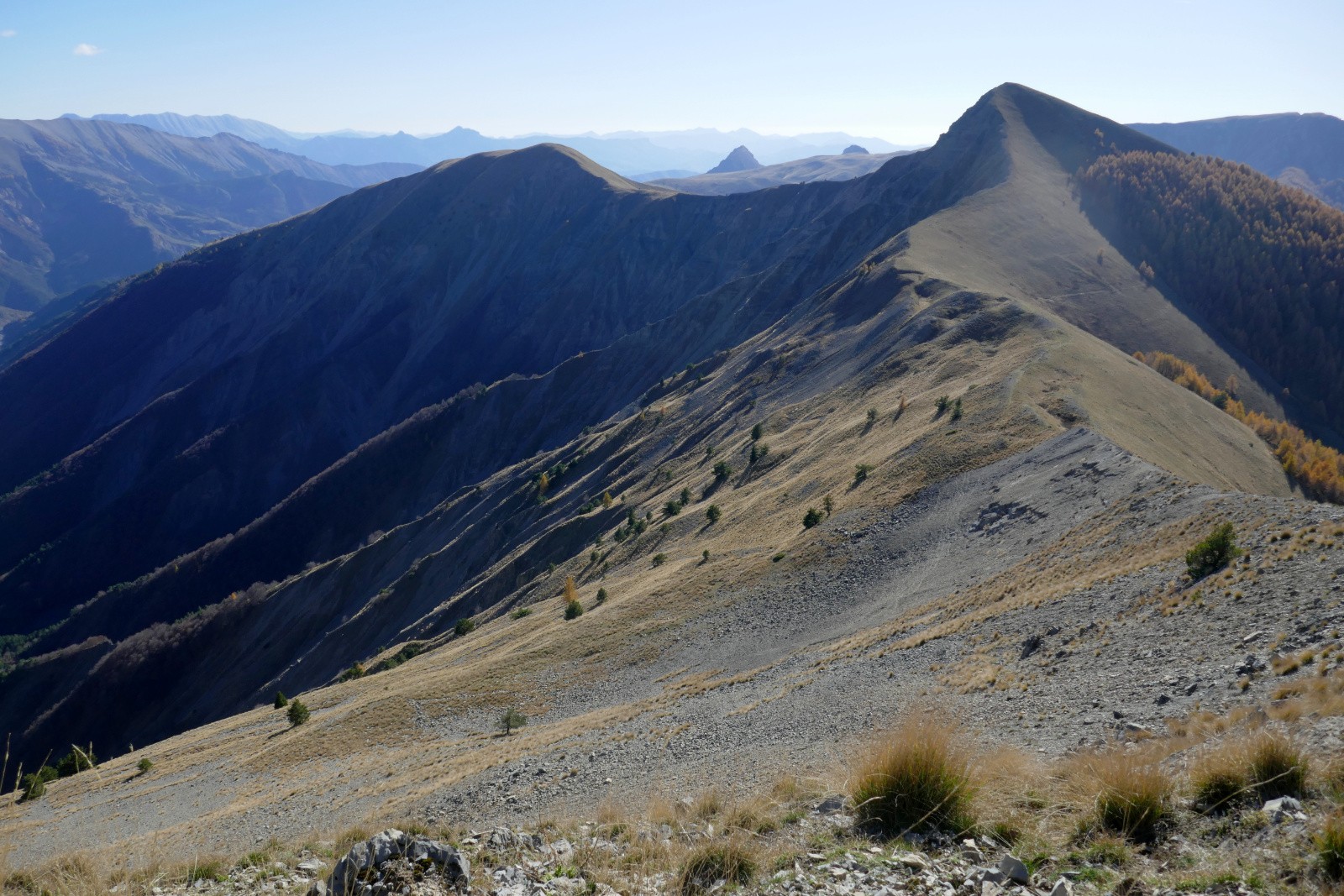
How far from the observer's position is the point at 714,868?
7.74 m

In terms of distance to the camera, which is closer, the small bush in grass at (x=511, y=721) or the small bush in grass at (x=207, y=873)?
the small bush in grass at (x=207, y=873)

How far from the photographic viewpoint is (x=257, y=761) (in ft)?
99.1

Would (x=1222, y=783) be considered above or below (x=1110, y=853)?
above

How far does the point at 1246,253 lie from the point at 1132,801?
118670 millimetres

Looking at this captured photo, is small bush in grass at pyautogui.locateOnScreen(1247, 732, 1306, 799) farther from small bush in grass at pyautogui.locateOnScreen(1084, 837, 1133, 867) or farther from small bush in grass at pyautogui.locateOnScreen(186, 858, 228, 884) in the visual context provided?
small bush in grass at pyautogui.locateOnScreen(186, 858, 228, 884)

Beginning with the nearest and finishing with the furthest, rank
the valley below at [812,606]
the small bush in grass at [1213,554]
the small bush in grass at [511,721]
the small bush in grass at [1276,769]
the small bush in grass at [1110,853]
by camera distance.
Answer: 1. the small bush in grass at [1110,853]
2. the small bush in grass at [1276,769]
3. the valley below at [812,606]
4. the small bush in grass at [1213,554]
5. the small bush in grass at [511,721]

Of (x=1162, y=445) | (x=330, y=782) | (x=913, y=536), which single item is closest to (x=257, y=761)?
(x=330, y=782)

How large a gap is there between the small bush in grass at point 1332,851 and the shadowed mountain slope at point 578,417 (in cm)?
2850

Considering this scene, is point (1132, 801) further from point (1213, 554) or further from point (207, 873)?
point (1213, 554)

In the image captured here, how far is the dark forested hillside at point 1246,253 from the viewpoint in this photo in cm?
8612

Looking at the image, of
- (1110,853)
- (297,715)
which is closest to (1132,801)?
Result: (1110,853)

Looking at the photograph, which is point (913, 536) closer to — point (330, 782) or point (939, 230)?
point (330, 782)

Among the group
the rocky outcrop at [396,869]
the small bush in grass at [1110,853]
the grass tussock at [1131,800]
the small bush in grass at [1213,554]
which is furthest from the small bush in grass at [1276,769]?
the small bush in grass at [1213,554]

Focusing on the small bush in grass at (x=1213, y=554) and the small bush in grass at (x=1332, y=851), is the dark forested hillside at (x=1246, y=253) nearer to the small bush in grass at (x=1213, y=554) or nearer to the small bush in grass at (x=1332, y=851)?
the small bush in grass at (x=1213, y=554)
